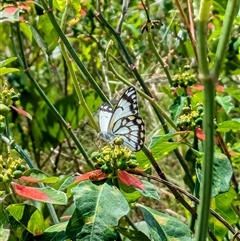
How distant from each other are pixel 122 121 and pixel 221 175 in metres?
0.24

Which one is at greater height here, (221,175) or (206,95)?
(206,95)

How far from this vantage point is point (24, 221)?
95 cm

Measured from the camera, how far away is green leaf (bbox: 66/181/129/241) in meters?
0.82

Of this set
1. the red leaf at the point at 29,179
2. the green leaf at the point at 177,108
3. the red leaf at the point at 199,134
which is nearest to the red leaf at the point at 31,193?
the red leaf at the point at 29,179

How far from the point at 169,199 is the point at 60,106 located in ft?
2.14

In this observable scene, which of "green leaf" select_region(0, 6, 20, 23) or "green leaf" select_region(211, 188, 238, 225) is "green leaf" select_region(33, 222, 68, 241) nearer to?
"green leaf" select_region(211, 188, 238, 225)

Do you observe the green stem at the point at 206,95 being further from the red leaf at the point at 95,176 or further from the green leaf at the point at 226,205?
the green leaf at the point at 226,205

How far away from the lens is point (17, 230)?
0.95m

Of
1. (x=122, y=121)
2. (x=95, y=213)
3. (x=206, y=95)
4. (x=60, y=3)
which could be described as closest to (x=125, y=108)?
(x=122, y=121)

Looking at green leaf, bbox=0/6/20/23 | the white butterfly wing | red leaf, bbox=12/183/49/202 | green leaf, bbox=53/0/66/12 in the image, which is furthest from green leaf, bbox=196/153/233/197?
green leaf, bbox=0/6/20/23

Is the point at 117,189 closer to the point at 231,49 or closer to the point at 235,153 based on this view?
the point at 235,153

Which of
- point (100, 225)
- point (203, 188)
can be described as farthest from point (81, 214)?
point (203, 188)

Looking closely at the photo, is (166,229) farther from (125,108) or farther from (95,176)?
(125,108)

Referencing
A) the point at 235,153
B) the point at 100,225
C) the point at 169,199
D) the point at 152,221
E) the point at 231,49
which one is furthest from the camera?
the point at 169,199
